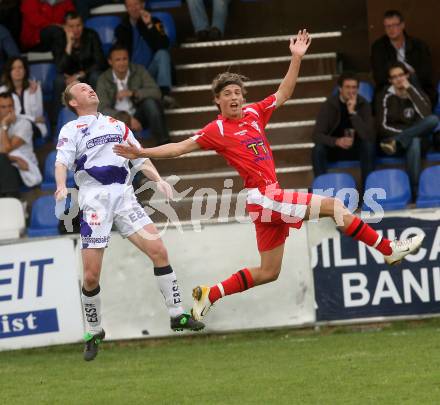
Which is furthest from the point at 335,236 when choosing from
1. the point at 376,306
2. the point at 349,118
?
the point at 349,118

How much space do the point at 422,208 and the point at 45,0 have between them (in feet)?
21.8

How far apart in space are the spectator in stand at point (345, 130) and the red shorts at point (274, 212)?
3.50 meters

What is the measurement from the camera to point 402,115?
47.2 feet

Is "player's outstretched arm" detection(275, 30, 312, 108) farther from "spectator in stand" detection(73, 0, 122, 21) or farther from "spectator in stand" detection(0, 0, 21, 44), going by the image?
"spectator in stand" detection(0, 0, 21, 44)

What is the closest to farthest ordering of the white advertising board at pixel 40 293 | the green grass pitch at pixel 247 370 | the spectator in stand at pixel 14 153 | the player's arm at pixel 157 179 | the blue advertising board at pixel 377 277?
the green grass pitch at pixel 247 370
the player's arm at pixel 157 179
the blue advertising board at pixel 377 277
the white advertising board at pixel 40 293
the spectator in stand at pixel 14 153

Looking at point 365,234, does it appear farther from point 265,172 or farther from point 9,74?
point 9,74

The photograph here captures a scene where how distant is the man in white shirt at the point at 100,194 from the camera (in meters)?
11.0

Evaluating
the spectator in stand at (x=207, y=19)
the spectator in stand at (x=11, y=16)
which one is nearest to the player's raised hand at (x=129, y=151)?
the spectator in stand at (x=207, y=19)

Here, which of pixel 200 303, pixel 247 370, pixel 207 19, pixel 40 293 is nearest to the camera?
pixel 200 303

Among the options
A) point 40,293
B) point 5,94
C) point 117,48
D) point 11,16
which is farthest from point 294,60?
point 11,16

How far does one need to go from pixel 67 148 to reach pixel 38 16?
6.57 m

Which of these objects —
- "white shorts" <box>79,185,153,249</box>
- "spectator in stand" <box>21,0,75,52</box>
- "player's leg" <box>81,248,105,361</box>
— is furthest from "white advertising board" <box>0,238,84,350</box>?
"spectator in stand" <box>21,0,75,52</box>

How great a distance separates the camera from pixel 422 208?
1311 cm

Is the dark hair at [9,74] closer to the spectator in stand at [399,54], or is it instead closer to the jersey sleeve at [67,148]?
the spectator in stand at [399,54]
